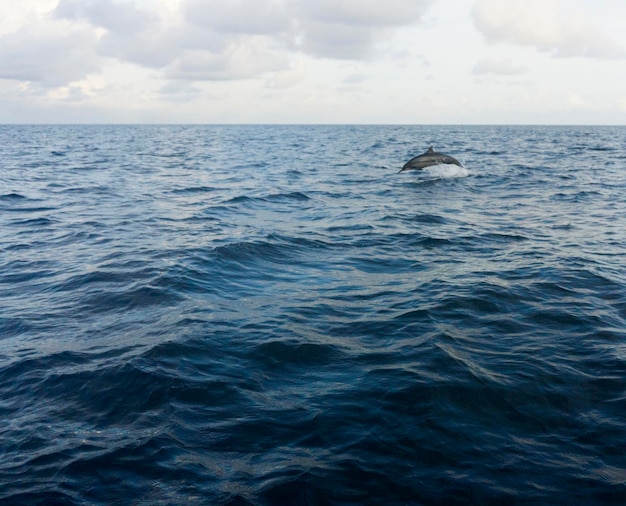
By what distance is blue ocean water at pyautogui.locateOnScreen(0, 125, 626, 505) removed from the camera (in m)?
5.16

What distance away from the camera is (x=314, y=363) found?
7668mm

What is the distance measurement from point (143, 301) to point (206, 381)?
3744mm

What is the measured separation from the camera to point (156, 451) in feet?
18.3

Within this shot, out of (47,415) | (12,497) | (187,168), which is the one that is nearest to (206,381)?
(47,415)

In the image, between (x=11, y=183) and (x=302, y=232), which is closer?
(x=302, y=232)

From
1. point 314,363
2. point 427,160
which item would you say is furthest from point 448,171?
point 314,363

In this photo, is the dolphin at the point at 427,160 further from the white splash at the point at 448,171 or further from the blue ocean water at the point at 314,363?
the blue ocean water at the point at 314,363

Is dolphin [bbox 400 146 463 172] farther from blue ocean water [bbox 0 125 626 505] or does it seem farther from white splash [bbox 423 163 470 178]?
blue ocean water [bbox 0 125 626 505]

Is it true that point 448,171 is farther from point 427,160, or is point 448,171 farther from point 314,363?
point 314,363

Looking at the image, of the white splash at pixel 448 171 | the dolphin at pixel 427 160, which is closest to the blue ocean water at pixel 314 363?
the dolphin at pixel 427 160

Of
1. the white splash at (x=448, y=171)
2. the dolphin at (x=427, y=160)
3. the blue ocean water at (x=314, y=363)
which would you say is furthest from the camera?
the white splash at (x=448, y=171)

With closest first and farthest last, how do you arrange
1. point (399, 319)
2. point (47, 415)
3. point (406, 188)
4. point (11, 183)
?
point (47, 415), point (399, 319), point (406, 188), point (11, 183)

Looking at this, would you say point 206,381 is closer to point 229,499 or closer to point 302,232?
point 229,499

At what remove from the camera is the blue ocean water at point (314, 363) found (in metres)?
5.16
